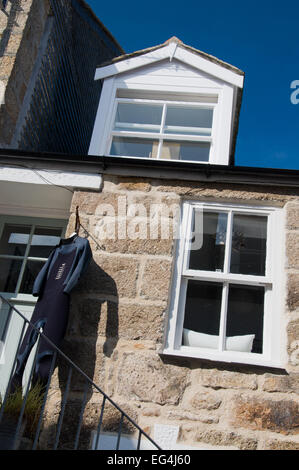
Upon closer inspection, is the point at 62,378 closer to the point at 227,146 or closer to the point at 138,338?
the point at 138,338

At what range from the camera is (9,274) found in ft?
18.6

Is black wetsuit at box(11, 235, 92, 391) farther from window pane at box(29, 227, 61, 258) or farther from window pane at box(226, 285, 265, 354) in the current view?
window pane at box(226, 285, 265, 354)

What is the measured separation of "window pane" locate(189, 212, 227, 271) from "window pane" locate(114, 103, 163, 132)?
202 cm

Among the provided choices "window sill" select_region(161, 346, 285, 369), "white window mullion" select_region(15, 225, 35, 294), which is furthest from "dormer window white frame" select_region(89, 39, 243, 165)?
"window sill" select_region(161, 346, 285, 369)

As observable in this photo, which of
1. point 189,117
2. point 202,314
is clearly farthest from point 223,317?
point 189,117

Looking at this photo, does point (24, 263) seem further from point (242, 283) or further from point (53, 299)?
point (242, 283)

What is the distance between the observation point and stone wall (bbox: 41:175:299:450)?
3.99 metres

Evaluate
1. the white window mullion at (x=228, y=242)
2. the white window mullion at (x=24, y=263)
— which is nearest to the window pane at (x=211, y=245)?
the white window mullion at (x=228, y=242)

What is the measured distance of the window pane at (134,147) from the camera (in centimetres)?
618

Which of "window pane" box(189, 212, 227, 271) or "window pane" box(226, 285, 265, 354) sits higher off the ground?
"window pane" box(189, 212, 227, 271)

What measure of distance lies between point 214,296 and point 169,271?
0.52 m

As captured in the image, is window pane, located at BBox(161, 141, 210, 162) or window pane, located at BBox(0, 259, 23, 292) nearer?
window pane, located at BBox(0, 259, 23, 292)

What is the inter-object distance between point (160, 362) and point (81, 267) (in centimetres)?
115
